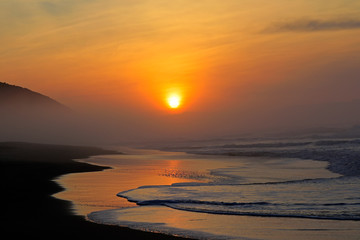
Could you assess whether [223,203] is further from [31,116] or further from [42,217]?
[31,116]

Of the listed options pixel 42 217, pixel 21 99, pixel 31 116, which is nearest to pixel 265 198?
pixel 42 217

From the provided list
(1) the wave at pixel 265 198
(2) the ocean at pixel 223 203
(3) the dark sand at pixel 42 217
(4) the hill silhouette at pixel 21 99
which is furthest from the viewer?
(4) the hill silhouette at pixel 21 99

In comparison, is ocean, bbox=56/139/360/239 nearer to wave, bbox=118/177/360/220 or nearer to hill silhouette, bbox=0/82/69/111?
wave, bbox=118/177/360/220

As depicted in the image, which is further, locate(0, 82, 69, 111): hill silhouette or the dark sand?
locate(0, 82, 69, 111): hill silhouette

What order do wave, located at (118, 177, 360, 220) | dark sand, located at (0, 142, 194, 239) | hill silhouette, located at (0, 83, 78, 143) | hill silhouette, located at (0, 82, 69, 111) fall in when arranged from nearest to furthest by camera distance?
dark sand, located at (0, 142, 194, 239), wave, located at (118, 177, 360, 220), hill silhouette, located at (0, 83, 78, 143), hill silhouette, located at (0, 82, 69, 111)

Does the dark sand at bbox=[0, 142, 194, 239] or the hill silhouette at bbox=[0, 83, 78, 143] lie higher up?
the hill silhouette at bbox=[0, 83, 78, 143]

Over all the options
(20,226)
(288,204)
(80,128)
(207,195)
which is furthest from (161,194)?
(80,128)

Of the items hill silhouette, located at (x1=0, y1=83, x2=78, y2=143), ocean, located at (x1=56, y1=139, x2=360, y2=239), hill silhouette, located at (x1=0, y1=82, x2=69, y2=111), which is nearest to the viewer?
ocean, located at (x1=56, y1=139, x2=360, y2=239)

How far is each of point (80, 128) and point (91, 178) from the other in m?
128

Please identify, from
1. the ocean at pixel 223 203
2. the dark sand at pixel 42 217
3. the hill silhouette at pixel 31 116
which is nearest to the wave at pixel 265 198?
the ocean at pixel 223 203

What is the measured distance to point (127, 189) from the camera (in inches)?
774

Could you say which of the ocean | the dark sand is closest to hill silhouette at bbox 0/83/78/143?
the ocean

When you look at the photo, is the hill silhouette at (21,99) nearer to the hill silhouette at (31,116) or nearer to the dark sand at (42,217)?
the hill silhouette at (31,116)

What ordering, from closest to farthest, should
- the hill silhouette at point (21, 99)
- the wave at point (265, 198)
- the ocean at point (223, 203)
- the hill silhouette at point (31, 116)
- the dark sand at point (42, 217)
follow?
1. the dark sand at point (42, 217)
2. the ocean at point (223, 203)
3. the wave at point (265, 198)
4. the hill silhouette at point (31, 116)
5. the hill silhouette at point (21, 99)
